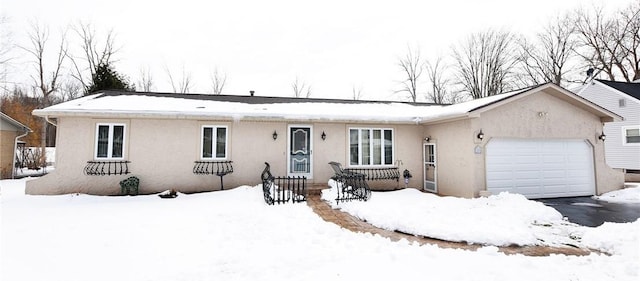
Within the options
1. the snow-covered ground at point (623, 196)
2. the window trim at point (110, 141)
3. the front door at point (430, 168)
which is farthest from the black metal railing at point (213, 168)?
the snow-covered ground at point (623, 196)

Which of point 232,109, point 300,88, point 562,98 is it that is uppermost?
point 300,88

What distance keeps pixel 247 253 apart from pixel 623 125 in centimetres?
2027

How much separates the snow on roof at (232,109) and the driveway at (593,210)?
349 centimetres

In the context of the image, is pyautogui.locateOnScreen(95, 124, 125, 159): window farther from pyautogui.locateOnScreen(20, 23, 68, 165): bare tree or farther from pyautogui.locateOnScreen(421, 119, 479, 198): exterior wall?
pyautogui.locateOnScreen(20, 23, 68, 165): bare tree

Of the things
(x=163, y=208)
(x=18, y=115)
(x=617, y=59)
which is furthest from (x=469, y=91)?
(x=18, y=115)

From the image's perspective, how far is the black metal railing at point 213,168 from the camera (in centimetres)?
938

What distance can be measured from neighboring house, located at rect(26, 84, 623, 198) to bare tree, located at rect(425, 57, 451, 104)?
65.4ft

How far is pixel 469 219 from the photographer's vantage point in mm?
5770

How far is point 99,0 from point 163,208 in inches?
556

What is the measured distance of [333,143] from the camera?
33.7ft

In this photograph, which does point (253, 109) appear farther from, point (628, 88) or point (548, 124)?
point (628, 88)

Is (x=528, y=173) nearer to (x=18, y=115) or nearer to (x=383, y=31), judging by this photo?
(x=383, y=31)

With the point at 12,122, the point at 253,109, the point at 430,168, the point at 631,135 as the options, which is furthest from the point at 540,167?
the point at 12,122

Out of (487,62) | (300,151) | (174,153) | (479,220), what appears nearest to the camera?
(479,220)
